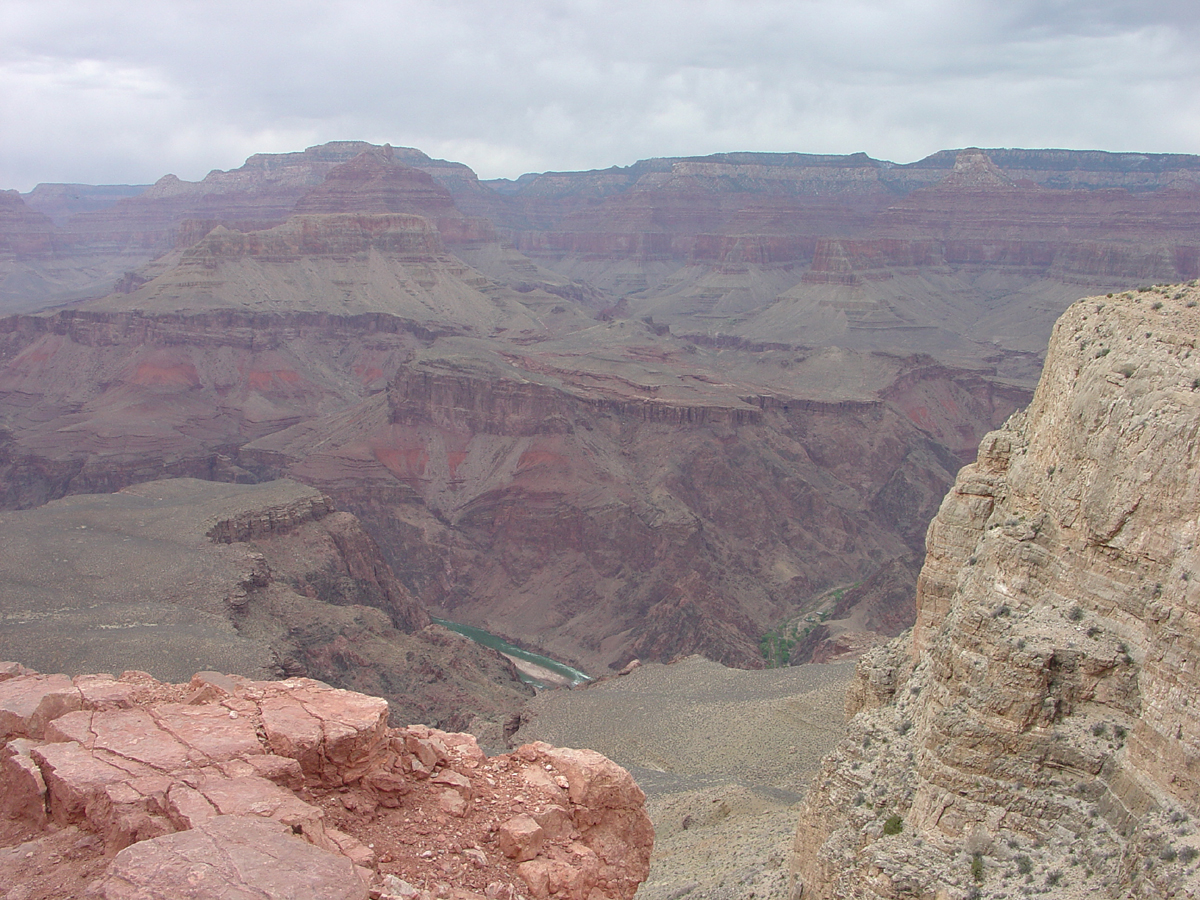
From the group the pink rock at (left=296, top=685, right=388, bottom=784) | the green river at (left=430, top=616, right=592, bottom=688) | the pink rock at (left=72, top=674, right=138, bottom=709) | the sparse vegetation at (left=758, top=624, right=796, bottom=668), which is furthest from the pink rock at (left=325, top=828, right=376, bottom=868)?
the sparse vegetation at (left=758, top=624, right=796, bottom=668)

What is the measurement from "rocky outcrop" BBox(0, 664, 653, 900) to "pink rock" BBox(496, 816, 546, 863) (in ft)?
0.09

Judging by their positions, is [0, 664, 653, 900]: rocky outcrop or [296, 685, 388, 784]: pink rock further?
[296, 685, 388, 784]: pink rock

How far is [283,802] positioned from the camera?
45.9ft

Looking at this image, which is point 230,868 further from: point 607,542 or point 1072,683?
point 607,542

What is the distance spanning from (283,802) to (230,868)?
2079 mm

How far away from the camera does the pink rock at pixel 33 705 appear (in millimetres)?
16000

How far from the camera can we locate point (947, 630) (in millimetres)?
21500

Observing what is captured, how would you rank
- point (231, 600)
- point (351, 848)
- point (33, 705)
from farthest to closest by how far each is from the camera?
1. point (231, 600)
2. point (33, 705)
3. point (351, 848)

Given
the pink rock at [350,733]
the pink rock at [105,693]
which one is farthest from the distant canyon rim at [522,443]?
the pink rock at [350,733]

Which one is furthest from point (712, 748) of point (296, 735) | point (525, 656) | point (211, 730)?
point (525, 656)

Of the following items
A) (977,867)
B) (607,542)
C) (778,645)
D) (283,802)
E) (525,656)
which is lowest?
(525,656)

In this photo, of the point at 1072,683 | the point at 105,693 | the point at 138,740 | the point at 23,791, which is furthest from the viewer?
the point at 1072,683

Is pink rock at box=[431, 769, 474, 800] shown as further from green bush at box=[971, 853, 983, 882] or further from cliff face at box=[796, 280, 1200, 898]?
green bush at box=[971, 853, 983, 882]

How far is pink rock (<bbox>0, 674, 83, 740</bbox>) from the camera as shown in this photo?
16000 mm
